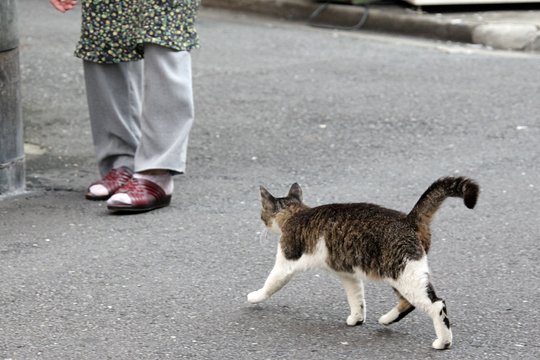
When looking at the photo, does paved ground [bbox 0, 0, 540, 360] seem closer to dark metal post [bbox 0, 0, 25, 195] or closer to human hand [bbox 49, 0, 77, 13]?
dark metal post [bbox 0, 0, 25, 195]

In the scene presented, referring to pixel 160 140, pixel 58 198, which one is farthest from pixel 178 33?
pixel 58 198

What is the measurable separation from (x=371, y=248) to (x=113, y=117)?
2.21 m

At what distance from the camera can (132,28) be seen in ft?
17.5

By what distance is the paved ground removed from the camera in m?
3.94

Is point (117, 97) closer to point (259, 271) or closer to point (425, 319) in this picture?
point (259, 271)

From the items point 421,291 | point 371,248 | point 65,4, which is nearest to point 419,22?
point 65,4

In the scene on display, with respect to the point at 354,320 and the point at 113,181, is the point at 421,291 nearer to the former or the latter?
the point at 354,320

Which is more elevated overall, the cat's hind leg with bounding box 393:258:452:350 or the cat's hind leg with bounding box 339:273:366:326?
the cat's hind leg with bounding box 393:258:452:350

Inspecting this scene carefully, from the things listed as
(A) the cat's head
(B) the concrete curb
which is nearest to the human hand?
(A) the cat's head

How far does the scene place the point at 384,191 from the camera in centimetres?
573

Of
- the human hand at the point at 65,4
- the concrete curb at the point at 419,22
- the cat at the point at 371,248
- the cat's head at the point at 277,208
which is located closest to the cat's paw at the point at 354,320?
the cat at the point at 371,248

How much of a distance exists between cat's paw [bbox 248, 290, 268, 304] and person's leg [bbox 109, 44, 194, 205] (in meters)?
1.31

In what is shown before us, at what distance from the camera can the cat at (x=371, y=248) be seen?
3658mm

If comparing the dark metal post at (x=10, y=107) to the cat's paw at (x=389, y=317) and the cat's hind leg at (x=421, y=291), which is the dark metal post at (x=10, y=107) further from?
the cat's hind leg at (x=421, y=291)
